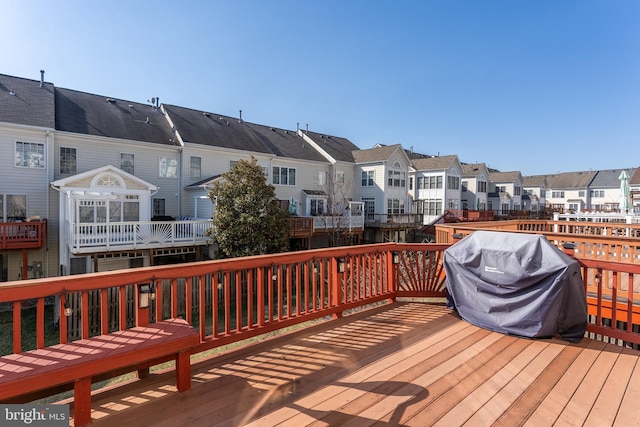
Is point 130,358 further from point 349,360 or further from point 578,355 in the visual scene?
point 578,355

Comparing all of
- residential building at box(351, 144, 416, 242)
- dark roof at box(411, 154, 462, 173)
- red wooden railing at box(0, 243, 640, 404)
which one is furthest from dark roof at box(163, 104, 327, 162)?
red wooden railing at box(0, 243, 640, 404)

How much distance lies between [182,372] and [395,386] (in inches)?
65.0

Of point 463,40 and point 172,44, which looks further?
point 463,40

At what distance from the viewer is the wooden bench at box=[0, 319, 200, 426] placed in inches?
67.0

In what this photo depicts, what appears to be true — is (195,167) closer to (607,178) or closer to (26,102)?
(26,102)

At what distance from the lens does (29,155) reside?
1242 cm

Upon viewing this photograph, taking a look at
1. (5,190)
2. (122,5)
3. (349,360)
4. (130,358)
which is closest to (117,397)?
(130,358)

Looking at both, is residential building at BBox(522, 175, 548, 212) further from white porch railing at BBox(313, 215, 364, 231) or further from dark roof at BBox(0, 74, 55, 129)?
dark roof at BBox(0, 74, 55, 129)

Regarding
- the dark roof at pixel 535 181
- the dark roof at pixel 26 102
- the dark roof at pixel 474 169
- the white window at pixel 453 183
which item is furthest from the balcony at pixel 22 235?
the dark roof at pixel 535 181

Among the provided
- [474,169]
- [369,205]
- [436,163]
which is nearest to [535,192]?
[474,169]

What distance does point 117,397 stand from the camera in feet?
7.43

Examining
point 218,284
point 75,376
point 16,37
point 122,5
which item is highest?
point 122,5

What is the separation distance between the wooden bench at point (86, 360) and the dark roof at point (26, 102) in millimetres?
14644

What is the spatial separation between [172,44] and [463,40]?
11952 mm
